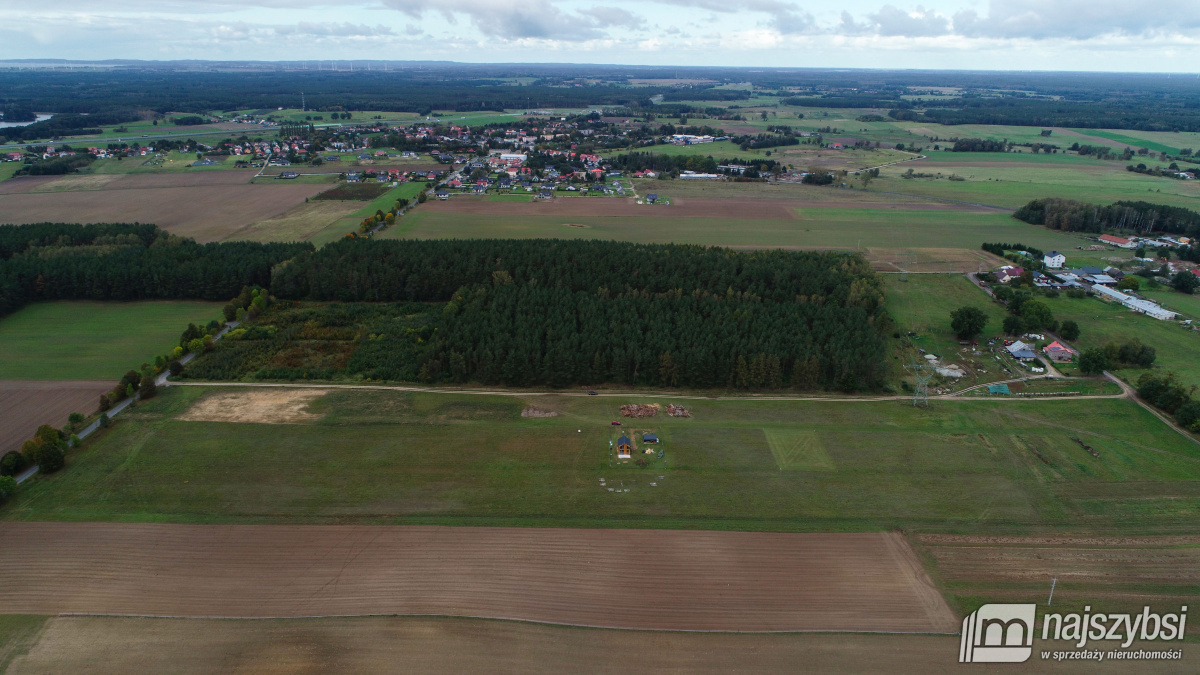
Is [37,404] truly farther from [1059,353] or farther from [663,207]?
[663,207]

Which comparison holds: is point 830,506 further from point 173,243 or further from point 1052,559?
point 173,243

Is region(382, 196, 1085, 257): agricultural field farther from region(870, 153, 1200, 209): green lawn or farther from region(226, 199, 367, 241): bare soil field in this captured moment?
region(870, 153, 1200, 209): green lawn

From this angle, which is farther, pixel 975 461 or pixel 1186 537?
pixel 975 461

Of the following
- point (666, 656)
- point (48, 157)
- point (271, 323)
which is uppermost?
point (48, 157)

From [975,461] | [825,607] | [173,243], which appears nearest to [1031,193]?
[975,461]

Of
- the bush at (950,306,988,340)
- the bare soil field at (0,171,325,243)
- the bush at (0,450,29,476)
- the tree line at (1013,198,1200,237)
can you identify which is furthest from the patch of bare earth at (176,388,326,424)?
the tree line at (1013,198,1200,237)

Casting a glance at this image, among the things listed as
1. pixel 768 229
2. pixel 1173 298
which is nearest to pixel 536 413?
pixel 768 229

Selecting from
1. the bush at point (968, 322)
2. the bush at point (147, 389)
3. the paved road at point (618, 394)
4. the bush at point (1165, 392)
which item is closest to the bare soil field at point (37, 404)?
the bush at point (147, 389)

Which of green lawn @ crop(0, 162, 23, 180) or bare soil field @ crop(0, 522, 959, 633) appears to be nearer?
bare soil field @ crop(0, 522, 959, 633)
